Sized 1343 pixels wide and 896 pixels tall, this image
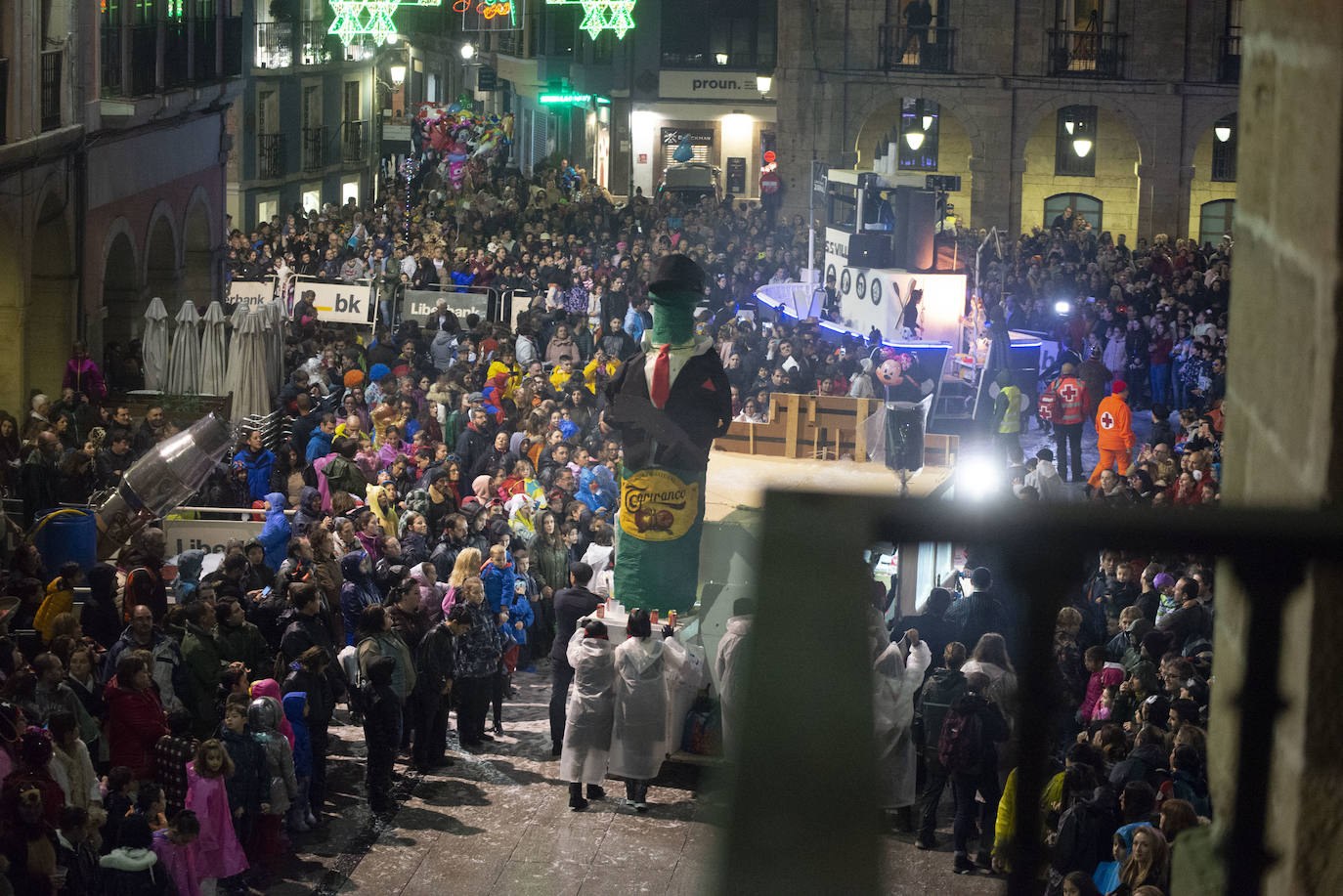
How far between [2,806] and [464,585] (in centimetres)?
444

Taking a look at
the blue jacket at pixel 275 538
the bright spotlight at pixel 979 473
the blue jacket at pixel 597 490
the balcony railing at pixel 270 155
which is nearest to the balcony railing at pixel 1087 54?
the balcony railing at pixel 270 155

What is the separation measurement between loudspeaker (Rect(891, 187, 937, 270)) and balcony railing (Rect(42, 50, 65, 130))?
413 inches

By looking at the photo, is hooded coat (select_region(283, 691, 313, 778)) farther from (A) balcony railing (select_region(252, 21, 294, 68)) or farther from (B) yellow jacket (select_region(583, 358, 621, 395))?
(A) balcony railing (select_region(252, 21, 294, 68))

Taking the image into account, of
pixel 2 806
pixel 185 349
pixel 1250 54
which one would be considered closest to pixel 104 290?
pixel 185 349

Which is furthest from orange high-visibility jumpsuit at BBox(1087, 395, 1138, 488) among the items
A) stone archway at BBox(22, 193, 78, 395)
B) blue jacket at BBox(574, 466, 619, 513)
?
stone archway at BBox(22, 193, 78, 395)

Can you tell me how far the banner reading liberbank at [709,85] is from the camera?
53938 mm

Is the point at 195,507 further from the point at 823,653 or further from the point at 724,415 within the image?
the point at 823,653

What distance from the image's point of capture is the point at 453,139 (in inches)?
1468

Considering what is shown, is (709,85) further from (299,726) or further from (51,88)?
(299,726)

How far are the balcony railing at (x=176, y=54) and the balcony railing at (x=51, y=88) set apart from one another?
4.45m

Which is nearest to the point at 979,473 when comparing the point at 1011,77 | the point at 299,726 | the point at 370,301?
the point at 299,726

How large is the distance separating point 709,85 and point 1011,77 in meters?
15.6

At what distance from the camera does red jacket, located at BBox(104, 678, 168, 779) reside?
9664mm

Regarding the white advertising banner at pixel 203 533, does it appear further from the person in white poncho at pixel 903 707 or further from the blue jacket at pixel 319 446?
the person in white poncho at pixel 903 707
